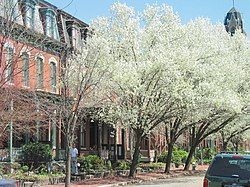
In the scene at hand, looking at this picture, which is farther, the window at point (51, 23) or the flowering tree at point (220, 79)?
the window at point (51, 23)

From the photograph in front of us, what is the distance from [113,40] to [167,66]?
4034 millimetres

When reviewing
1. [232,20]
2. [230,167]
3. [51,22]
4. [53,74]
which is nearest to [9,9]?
[230,167]

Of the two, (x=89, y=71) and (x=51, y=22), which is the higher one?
(x=51, y=22)

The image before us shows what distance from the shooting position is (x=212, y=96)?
32906mm

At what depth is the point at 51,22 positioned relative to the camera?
119 ft

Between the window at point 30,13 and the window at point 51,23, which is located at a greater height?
the window at point 51,23

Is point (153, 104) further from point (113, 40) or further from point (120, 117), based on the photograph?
point (113, 40)

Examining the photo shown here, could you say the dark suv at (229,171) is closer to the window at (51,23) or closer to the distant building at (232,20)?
the window at (51,23)

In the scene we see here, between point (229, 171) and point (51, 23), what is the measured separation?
2510 centimetres

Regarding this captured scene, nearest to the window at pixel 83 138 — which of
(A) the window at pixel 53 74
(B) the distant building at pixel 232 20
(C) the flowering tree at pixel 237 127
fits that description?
(A) the window at pixel 53 74

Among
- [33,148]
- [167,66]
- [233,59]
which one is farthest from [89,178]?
[233,59]

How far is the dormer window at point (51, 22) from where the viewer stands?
3532cm

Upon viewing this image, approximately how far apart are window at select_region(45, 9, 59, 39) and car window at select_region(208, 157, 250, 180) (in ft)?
76.0

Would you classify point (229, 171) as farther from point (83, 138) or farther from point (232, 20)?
point (232, 20)
